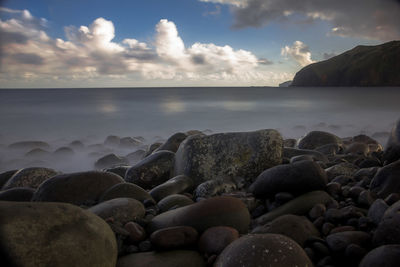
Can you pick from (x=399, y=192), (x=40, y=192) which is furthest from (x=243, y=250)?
(x=40, y=192)

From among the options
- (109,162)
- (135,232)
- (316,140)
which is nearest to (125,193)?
(135,232)

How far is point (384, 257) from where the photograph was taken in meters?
1.43

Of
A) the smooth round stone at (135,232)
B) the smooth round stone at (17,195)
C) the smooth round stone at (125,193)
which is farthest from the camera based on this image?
the smooth round stone at (17,195)

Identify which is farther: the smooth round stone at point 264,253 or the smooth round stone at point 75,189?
the smooth round stone at point 75,189

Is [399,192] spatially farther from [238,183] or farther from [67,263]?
[67,263]

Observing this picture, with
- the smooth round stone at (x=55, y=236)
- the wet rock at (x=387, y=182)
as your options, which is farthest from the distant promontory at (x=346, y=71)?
the smooth round stone at (x=55, y=236)

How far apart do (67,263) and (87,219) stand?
305mm

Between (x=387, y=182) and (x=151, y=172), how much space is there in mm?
2937

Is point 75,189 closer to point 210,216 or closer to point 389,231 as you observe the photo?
point 210,216

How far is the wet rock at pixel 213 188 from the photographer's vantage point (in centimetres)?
321

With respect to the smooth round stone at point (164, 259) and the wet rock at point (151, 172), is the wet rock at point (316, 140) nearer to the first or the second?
the wet rock at point (151, 172)

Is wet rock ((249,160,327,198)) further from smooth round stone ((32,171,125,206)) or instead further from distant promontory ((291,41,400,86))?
Result: distant promontory ((291,41,400,86))

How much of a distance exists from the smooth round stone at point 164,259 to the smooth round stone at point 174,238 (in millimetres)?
44

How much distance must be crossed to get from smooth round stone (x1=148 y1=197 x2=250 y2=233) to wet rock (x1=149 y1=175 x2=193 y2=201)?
36.4 inches
